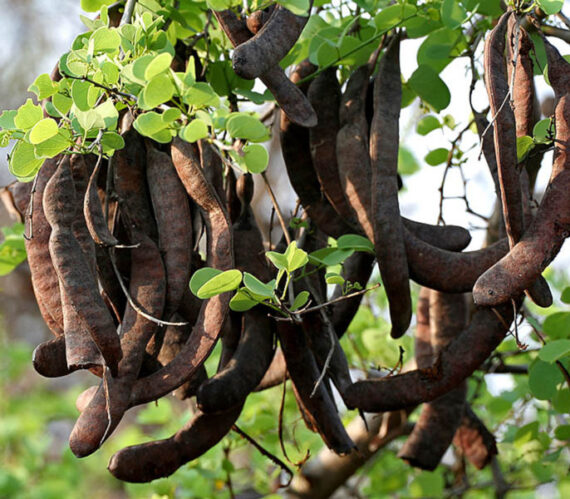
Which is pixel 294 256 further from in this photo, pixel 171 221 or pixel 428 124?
pixel 428 124

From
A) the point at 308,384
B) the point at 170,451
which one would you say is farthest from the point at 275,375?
the point at 170,451

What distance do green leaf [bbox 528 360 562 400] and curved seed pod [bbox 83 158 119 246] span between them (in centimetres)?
74

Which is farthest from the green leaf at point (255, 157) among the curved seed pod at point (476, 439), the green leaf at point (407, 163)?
the green leaf at point (407, 163)

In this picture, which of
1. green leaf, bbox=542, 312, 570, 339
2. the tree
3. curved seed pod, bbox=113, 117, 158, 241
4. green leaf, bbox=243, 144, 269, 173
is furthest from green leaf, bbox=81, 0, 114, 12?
green leaf, bbox=542, 312, 570, 339

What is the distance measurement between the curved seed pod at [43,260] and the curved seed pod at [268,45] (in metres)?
0.31

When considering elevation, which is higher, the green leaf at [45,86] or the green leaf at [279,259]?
the green leaf at [45,86]

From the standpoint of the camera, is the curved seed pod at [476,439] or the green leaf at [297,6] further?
the curved seed pod at [476,439]

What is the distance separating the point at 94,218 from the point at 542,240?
1.87ft

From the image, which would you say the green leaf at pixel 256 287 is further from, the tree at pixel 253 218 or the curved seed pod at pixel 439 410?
the curved seed pod at pixel 439 410

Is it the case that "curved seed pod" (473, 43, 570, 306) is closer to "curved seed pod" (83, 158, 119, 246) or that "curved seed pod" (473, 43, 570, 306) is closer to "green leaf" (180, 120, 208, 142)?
"green leaf" (180, 120, 208, 142)

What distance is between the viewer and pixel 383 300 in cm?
263

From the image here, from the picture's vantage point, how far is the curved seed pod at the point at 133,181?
1.08 metres

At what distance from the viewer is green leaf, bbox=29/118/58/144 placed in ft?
2.86

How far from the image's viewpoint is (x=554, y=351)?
1.10 metres
